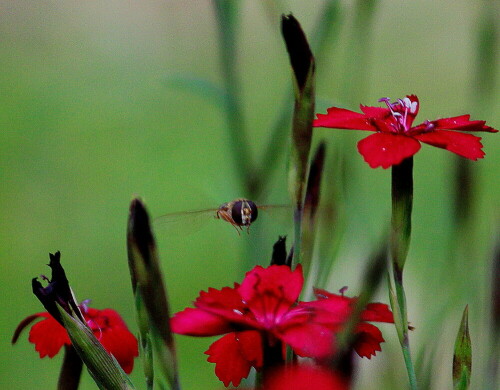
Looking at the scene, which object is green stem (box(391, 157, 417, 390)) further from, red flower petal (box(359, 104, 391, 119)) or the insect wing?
the insect wing

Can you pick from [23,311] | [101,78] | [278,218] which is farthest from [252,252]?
[101,78]

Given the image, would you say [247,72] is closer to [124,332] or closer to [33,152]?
[33,152]

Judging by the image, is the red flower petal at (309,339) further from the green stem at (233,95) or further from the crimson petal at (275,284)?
the green stem at (233,95)

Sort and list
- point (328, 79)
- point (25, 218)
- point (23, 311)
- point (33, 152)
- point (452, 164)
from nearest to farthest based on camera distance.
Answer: point (452, 164), point (328, 79), point (23, 311), point (25, 218), point (33, 152)

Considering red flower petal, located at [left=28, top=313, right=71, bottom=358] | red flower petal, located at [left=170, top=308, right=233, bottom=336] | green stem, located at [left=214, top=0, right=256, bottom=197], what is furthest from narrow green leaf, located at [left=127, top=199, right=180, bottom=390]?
green stem, located at [left=214, top=0, right=256, bottom=197]

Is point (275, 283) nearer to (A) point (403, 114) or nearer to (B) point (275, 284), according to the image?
(B) point (275, 284)
